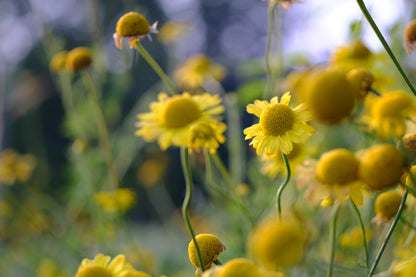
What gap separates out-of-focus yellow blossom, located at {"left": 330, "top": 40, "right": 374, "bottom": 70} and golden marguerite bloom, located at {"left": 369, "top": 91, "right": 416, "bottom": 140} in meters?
0.33

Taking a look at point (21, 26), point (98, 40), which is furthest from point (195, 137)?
point (21, 26)

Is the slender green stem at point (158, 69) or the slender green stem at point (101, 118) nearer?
the slender green stem at point (158, 69)

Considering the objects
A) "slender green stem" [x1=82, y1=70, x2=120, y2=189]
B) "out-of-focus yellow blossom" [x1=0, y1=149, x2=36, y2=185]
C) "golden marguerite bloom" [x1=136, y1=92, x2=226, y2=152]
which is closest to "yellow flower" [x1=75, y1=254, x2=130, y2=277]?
"golden marguerite bloom" [x1=136, y1=92, x2=226, y2=152]

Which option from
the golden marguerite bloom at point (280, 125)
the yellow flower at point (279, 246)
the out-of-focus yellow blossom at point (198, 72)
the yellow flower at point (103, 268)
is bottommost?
the out-of-focus yellow blossom at point (198, 72)

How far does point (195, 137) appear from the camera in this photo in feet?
1.84

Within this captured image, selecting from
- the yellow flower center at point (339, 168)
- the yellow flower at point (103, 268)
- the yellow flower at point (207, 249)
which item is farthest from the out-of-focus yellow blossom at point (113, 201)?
the yellow flower center at point (339, 168)

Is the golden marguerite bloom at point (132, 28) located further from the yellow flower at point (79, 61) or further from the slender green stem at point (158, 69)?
the yellow flower at point (79, 61)

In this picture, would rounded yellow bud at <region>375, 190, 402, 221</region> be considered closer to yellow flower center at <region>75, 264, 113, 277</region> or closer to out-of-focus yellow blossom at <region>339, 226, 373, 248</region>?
out-of-focus yellow blossom at <region>339, 226, 373, 248</region>

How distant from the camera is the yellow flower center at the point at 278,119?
568 millimetres

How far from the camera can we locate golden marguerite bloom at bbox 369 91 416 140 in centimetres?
55

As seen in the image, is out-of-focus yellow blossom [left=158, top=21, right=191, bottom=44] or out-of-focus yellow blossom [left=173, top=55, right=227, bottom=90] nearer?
out-of-focus yellow blossom [left=173, top=55, right=227, bottom=90]

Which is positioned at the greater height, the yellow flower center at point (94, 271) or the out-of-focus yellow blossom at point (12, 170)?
the yellow flower center at point (94, 271)

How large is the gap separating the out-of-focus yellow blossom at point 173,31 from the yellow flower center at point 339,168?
147cm

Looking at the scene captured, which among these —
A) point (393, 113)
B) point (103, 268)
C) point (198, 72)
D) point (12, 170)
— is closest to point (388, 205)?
point (393, 113)
